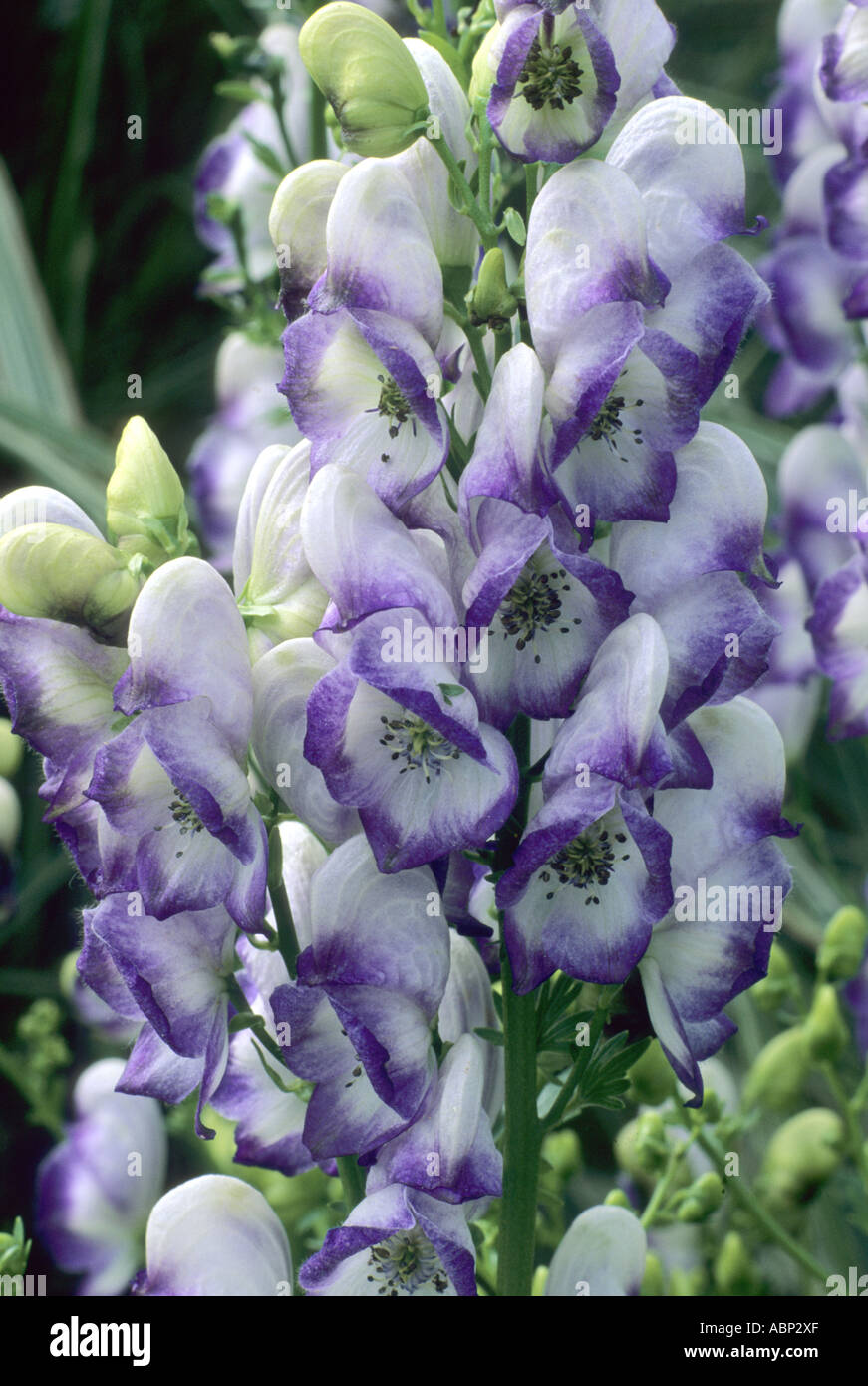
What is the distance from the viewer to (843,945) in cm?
52

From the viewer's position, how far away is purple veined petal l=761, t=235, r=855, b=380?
2.06ft

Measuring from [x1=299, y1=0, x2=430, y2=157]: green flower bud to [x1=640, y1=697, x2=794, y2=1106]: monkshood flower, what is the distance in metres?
0.14

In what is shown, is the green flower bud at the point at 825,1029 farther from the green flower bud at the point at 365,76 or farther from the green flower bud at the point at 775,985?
the green flower bud at the point at 365,76

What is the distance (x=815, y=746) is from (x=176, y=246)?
597mm

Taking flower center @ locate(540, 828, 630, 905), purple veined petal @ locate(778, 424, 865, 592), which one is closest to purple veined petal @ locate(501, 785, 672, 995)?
flower center @ locate(540, 828, 630, 905)

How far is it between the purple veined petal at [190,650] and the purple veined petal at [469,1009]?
8cm

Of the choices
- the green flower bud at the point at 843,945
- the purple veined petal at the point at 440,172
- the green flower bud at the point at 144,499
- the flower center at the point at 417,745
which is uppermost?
the purple veined petal at the point at 440,172

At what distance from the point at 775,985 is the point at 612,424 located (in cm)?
30

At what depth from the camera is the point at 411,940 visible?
309 mm

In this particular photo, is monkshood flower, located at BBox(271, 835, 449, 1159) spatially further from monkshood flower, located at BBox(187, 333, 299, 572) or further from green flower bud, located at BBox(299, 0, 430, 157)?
monkshood flower, located at BBox(187, 333, 299, 572)

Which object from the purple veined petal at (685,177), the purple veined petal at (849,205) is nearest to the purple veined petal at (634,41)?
the purple veined petal at (685,177)

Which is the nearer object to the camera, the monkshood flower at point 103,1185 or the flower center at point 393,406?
the flower center at point 393,406

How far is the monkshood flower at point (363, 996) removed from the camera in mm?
301
